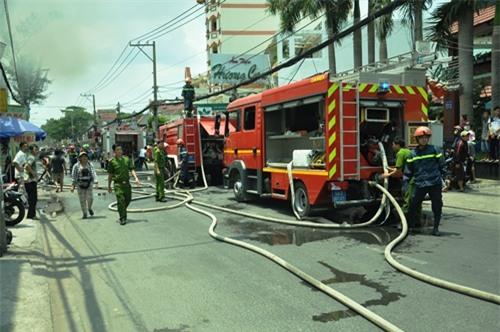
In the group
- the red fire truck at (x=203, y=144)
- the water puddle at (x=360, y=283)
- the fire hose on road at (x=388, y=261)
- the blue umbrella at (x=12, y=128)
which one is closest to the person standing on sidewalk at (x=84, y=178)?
the fire hose on road at (x=388, y=261)

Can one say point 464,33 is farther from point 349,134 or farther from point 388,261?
point 388,261

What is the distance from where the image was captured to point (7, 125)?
17109mm

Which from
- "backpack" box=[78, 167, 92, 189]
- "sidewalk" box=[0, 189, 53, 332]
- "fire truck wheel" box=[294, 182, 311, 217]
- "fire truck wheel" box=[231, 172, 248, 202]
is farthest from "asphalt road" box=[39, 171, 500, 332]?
"fire truck wheel" box=[231, 172, 248, 202]

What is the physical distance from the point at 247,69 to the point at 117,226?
93.2 feet

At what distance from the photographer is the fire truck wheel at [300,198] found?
10.5m

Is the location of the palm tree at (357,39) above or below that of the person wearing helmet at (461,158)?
above

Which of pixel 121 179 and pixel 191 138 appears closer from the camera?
pixel 121 179

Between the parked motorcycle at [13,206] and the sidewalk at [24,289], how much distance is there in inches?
73.6

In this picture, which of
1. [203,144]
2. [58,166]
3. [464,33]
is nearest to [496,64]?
[464,33]

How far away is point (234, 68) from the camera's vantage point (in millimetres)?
37156

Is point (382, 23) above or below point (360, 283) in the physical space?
above

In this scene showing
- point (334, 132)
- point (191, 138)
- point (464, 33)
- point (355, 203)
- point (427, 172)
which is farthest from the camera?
point (191, 138)

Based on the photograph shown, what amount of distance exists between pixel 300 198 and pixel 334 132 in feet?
6.23

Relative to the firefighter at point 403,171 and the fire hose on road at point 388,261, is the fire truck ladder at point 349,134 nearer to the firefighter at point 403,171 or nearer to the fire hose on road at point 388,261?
the fire hose on road at point 388,261
